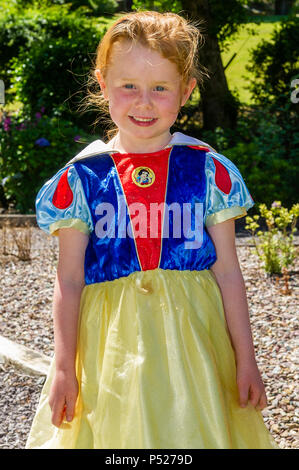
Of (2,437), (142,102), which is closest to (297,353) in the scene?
(2,437)

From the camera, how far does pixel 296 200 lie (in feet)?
22.3

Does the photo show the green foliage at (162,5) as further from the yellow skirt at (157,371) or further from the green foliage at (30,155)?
the yellow skirt at (157,371)

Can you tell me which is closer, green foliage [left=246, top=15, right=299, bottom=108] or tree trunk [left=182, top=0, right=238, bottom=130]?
tree trunk [left=182, top=0, right=238, bottom=130]

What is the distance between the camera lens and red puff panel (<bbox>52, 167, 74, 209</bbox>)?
6.04ft

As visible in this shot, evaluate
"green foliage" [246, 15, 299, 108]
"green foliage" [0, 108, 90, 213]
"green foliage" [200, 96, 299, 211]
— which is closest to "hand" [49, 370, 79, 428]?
"green foliage" [200, 96, 299, 211]

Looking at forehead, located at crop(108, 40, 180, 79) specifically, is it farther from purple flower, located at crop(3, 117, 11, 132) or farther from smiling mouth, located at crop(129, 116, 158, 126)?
purple flower, located at crop(3, 117, 11, 132)

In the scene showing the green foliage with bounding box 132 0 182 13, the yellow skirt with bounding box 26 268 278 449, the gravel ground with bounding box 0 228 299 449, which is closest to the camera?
the yellow skirt with bounding box 26 268 278 449

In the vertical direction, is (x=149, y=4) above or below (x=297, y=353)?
above

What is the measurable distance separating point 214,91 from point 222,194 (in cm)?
652

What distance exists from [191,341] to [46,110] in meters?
6.91

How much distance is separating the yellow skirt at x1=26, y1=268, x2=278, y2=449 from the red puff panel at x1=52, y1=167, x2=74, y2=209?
241mm

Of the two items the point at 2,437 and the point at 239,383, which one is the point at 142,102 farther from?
the point at 2,437

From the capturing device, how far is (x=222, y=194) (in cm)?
187

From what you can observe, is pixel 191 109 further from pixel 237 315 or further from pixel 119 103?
pixel 237 315
